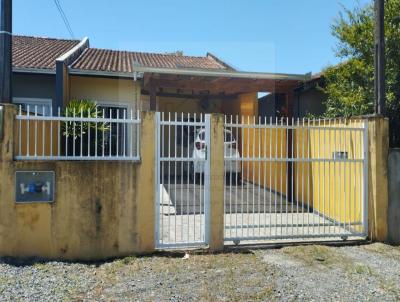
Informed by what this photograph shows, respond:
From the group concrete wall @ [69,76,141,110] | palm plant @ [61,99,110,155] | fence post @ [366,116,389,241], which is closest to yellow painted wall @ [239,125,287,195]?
fence post @ [366,116,389,241]

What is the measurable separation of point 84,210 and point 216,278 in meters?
2.04

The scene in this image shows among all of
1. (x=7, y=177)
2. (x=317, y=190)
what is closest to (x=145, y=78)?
(x=317, y=190)

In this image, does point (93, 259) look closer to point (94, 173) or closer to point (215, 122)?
point (94, 173)

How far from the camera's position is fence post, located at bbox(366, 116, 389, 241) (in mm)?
6684

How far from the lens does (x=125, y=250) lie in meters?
5.64

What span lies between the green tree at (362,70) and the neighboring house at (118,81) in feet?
5.34

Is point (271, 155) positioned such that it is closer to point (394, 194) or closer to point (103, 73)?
point (394, 194)

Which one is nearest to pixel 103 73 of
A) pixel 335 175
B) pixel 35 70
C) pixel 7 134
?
pixel 35 70

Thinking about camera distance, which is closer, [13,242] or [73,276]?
[73,276]

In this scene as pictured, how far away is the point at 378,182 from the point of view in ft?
22.0

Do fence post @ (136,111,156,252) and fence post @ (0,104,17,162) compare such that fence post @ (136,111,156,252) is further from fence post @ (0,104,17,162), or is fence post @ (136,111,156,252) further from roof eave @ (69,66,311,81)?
roof eave @ (69,66,311,81)

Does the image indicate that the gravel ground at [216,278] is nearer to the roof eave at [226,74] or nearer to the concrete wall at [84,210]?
the concrete wall at [84,210]

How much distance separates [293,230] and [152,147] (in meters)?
3.06

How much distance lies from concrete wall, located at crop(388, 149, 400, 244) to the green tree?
1539 millimetres
